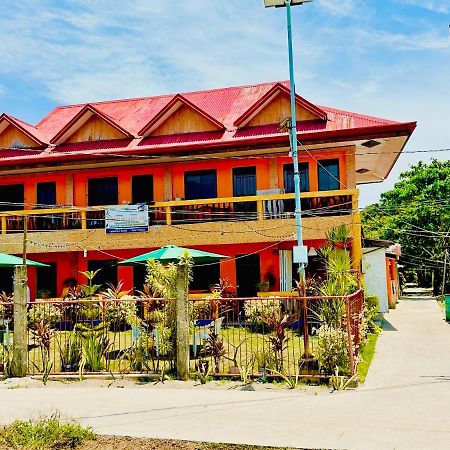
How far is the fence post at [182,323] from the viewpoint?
982cm

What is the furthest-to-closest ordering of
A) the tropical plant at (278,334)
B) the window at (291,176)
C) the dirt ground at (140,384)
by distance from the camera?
1. the window at (291,176)
2. the tropical plant at (278,334)
3. the dirt ground at (140,384)

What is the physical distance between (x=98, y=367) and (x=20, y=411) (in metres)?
2.57

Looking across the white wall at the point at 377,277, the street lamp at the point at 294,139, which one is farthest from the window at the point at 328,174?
the street lamp at the point at 294,139

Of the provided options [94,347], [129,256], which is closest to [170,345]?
[94,347]

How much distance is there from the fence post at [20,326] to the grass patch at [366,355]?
6.31 meters

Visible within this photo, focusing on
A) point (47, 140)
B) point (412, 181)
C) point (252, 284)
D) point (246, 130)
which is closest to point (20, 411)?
point (252, 284)

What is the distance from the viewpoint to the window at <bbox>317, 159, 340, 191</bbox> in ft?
62.1

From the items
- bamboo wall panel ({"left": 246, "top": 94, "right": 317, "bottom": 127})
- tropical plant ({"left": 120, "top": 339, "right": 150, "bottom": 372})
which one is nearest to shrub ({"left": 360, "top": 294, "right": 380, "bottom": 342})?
tropical plant ({"left": 120, "top": 339, "right": 150, "bottom": 372})

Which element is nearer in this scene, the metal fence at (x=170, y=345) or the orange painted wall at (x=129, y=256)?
the metal fence at (x=170, y=345)

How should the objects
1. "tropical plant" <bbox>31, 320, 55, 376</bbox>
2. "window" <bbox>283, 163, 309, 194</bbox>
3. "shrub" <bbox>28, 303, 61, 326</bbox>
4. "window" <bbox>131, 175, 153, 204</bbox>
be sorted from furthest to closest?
"window" <bbox>131, 175, 153, 204</bbox>
"window" <bbox>283, 163, 309, 194</bbox>
"shrub" <bbox>28, 303, 61, 326</bbox>
"tropical plant" <bbox>31, 320, 55, 376</bbox>

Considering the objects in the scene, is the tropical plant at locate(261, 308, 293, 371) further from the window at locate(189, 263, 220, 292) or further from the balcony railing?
the window at locate(189, 263, 220, 292)

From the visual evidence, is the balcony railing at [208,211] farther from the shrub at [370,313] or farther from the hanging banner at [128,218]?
the shrub at [370,313]

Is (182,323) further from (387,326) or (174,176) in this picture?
(174,176)

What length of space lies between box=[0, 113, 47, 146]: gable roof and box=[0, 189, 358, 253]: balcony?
11.1 feet
